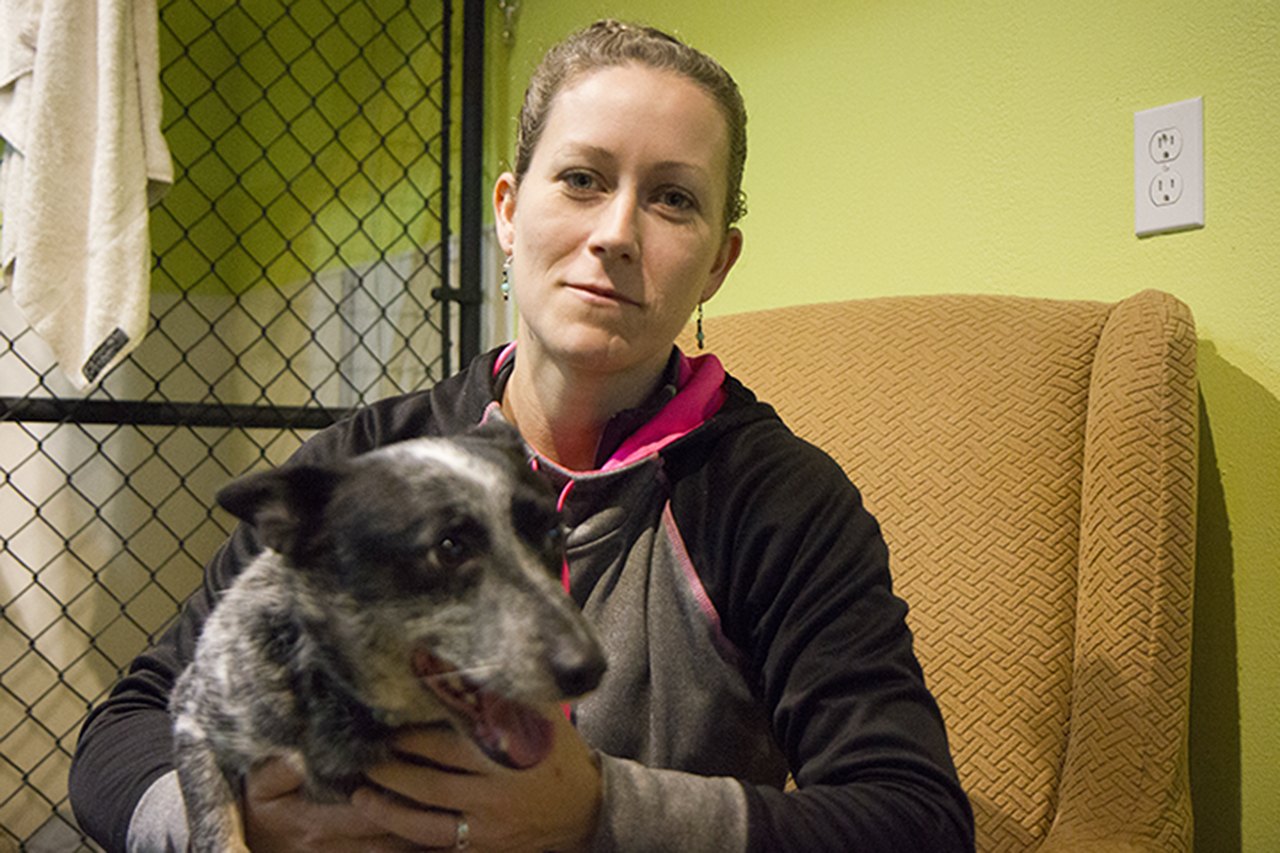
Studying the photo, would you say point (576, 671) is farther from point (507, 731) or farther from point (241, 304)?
point (241, 304)

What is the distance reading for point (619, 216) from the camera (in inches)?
37.9

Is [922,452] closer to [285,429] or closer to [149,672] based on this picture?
[149,672]

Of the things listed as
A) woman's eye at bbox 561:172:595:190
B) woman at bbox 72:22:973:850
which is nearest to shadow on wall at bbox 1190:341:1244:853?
woman at bbox 72:22:973:850

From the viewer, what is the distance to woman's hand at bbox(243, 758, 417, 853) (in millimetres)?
764

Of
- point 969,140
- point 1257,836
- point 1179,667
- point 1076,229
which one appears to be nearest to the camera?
point 1179,667

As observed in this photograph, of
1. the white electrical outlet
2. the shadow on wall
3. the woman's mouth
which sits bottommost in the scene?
the shadow on wall

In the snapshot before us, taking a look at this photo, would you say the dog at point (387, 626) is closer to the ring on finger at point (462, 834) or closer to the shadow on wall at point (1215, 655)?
the ring on finger at point (462, 834)

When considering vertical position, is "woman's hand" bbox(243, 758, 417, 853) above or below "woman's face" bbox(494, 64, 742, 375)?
below

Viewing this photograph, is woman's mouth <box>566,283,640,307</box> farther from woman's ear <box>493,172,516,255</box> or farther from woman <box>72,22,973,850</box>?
woman's ear <box>493,172,516,255</box>

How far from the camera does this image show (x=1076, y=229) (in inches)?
59.0

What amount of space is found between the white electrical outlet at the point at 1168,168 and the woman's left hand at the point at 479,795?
3.52ft

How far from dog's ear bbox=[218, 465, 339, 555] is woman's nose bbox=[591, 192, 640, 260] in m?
0.34

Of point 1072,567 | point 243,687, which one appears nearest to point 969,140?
point 1072,567

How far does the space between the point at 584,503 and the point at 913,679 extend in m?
0.34
